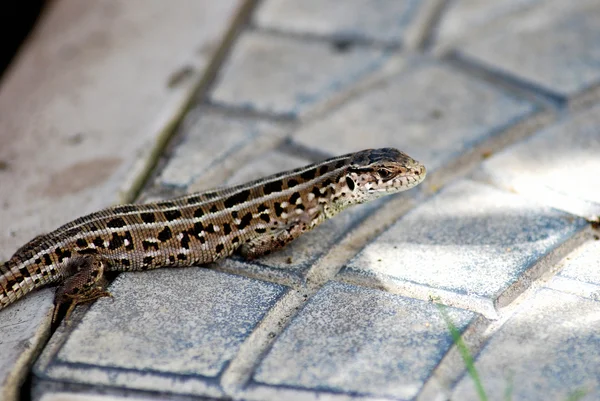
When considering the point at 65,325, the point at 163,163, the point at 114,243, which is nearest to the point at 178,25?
the point at 163,163

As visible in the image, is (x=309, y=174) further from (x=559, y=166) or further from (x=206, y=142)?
(x=559, y=166)

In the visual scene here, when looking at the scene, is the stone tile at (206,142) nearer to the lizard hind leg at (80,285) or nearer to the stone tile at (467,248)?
the lizard hind leg at (80,285)

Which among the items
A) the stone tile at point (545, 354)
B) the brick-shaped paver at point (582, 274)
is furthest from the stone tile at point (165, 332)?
the brick-shaped paver at point (582, 274)

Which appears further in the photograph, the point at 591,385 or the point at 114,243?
the point at 114,243

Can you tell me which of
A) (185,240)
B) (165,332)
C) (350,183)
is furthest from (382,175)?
(165,332)

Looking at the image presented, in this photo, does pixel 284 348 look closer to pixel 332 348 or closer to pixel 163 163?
pixel 332 348

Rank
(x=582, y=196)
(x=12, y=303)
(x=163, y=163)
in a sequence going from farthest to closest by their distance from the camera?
(x=163, y=163) → (x=582, y=196) → (x=12, y=303)
